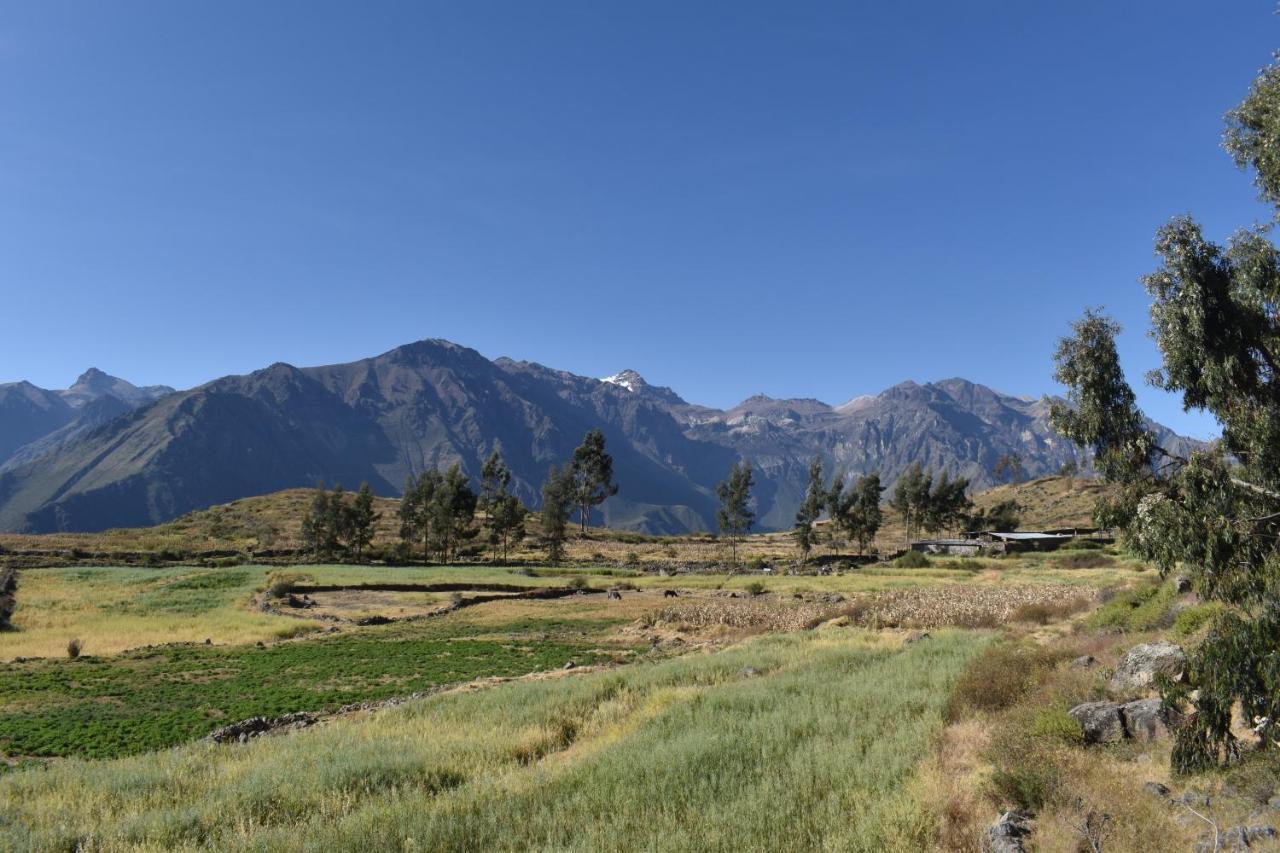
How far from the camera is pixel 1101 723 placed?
12.8m

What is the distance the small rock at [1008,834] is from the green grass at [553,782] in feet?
2.47

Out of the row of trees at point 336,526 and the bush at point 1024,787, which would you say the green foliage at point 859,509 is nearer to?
the row of trees at point 336,526

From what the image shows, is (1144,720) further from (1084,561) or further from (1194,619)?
(1084,561)

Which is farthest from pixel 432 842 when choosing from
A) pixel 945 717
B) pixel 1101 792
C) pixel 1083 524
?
pixel 1083 524

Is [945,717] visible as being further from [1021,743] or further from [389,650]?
[389,650]

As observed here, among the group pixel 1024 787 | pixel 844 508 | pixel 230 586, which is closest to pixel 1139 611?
pixel 1024 787

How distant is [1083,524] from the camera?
132875 mm

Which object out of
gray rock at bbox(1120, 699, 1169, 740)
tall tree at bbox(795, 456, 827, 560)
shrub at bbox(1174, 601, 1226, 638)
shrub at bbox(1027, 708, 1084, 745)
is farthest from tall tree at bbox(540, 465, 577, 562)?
gray rock at bbox(1120, 699, 1169, 740)

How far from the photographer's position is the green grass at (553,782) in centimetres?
962

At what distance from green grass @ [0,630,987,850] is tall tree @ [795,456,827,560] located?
284 feet

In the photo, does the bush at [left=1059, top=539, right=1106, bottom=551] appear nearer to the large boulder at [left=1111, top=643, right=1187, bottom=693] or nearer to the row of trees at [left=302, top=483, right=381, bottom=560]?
the large boulder at [left=1111, top=643, right=1187, bottom=693]

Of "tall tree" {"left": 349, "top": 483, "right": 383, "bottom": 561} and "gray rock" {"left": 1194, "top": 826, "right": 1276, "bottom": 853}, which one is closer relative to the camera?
"gray rock" {"left": 1194, "top": 826, "right": 1276, "bottom": 853}

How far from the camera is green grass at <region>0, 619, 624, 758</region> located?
22000 mm

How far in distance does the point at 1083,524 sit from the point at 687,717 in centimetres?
14586
